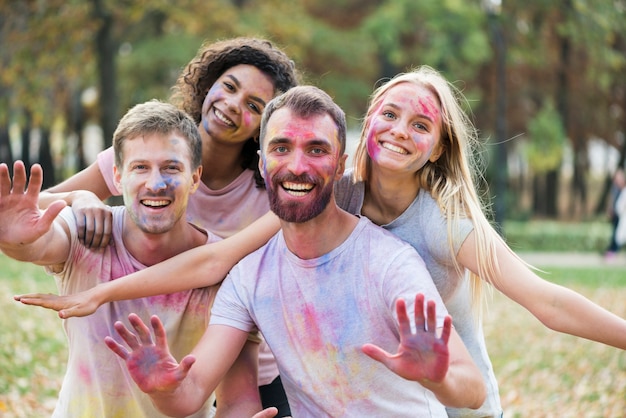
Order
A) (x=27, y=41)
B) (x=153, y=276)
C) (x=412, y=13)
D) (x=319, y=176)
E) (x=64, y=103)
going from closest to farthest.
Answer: (x=319, y=176) → (x=153, y=276) → (x=27, y=41) → (x=412, y=13) → (x=64, y=103)

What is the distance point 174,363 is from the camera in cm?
311

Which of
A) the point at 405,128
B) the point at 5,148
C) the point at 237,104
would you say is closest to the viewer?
the point at 405,128

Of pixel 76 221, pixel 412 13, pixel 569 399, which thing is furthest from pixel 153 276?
pixel 412 13

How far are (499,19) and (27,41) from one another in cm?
1025

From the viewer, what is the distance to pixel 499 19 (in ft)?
59.5

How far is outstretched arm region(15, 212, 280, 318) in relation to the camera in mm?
3512

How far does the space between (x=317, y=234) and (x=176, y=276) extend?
2.26ft

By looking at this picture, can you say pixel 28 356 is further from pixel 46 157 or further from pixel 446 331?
pixel 46 157

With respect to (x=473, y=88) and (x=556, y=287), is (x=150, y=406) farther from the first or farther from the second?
(x=473, y=88)

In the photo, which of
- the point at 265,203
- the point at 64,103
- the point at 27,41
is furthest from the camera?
the point at 64,103

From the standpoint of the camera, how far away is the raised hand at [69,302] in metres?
3.47

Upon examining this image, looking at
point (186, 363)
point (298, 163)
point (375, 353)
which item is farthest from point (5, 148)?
point (375, 353)

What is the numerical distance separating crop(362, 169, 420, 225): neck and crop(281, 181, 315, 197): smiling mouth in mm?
602

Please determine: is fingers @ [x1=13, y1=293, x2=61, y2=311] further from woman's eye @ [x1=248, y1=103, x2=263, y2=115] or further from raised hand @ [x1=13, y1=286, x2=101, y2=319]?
woman's eye @ [x1=248, y1=103, x2=263, y2=115]
